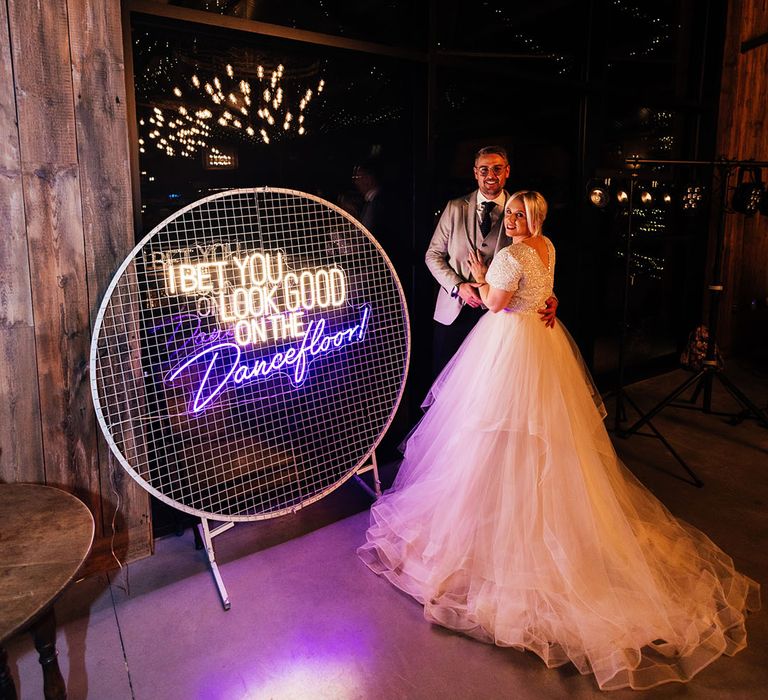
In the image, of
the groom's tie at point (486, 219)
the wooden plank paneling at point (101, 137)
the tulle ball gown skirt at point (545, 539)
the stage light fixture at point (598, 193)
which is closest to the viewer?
the tulle ball gown skirt at point (545, 539)

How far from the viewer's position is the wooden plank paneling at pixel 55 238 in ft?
7.27

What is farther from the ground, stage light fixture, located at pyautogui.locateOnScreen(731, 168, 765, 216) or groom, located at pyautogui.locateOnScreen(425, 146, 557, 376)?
stage light fixture, located at pyautogui.locateOnScreen(731, 168, 765, 216)

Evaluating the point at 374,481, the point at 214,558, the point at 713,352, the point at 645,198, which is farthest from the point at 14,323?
the point at 713,352

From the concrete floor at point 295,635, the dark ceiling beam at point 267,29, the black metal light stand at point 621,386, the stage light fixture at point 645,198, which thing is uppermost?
the dark ceiling beam at point 267,29

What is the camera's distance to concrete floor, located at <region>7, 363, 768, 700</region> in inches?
80.5

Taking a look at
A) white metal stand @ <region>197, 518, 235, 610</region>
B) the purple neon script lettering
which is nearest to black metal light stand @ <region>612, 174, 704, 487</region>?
the purple neon script lettering

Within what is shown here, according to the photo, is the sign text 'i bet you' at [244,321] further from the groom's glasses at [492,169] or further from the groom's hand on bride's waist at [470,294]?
the groom's glasses at [492,169]

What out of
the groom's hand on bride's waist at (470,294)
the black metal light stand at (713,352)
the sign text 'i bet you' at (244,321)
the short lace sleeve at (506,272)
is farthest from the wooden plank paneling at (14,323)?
the black metal light stand at (713,352)

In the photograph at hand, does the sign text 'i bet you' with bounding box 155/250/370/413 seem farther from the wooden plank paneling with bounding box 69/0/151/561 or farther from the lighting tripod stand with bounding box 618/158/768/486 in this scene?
the lighting tripod stand with bounding box 618/158/768/486

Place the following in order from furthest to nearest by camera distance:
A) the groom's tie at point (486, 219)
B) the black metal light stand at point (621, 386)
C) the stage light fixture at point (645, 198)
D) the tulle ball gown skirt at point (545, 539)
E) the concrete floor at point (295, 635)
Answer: the stage light fixture at point (645, 198) → the black metal light stand at point (621, 386) → the groom's tie at point (486, 219) → the tulle ball gown skirt at point (545, 539) → the concrete floor at point (295, 635)

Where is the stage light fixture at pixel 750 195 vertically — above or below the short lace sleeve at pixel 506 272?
above

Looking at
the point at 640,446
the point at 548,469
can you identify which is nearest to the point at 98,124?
the point at 548,469

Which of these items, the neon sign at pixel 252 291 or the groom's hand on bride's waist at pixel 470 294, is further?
the groom's hand on bride's waist at pixel 470 294

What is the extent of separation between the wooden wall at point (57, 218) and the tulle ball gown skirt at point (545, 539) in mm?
1431
